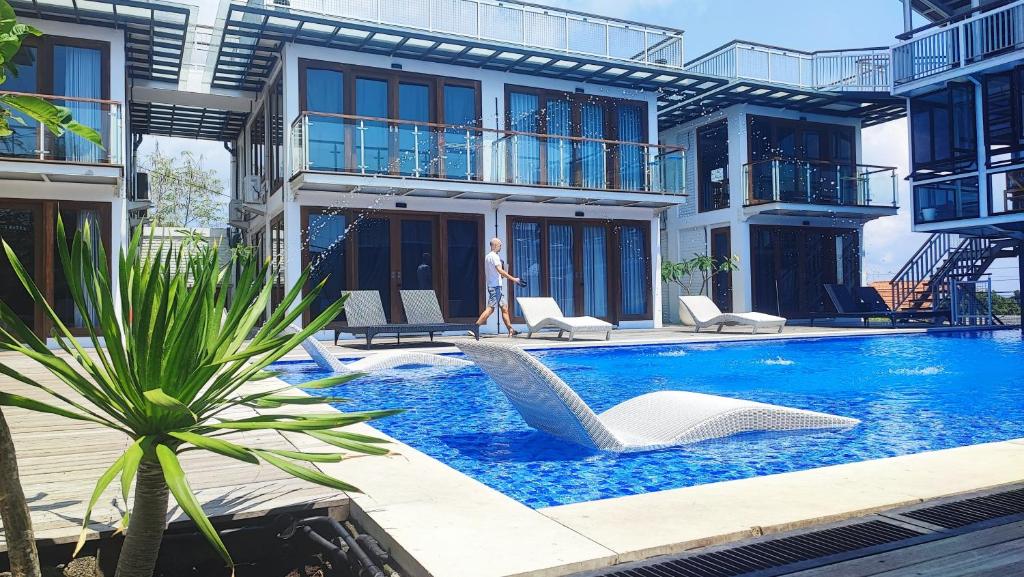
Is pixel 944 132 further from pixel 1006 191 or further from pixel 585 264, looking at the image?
pixel 585 264

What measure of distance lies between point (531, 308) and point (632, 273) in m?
4.38

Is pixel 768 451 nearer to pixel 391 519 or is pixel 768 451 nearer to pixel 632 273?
pixel 391 519

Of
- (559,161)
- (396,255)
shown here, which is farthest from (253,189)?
(559,161)

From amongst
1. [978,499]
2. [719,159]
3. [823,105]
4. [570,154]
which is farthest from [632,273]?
[978,499]

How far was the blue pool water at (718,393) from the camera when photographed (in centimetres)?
429

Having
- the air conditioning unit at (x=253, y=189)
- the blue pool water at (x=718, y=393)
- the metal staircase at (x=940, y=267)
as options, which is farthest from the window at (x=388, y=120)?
the metal staircase at (x=940, y=267)

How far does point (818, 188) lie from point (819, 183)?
13cm

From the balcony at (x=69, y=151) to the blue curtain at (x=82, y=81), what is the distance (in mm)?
17

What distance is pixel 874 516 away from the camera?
9.00ft

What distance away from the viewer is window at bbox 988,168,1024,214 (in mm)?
16094

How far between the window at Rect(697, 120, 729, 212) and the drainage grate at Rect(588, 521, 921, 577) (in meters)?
18.9

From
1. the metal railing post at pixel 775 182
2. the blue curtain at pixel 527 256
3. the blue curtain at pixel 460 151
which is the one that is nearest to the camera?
the blue curtain at pixel 460 151

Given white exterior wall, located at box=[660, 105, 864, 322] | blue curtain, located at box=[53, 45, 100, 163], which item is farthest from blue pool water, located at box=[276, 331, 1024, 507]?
white exterior wall, located at box=[660, 105, 864, 322]

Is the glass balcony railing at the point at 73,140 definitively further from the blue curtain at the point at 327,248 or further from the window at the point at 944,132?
the window at the point at 944,132
